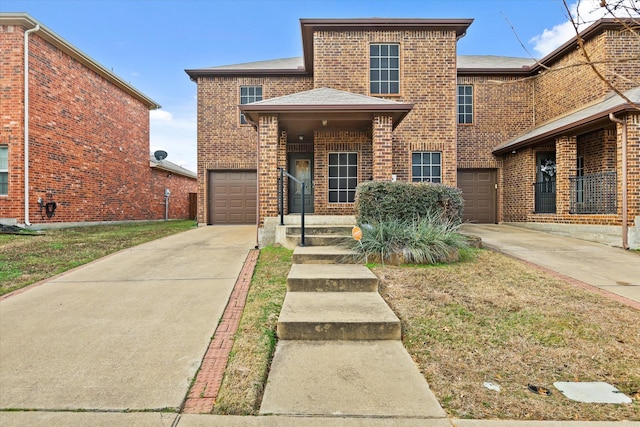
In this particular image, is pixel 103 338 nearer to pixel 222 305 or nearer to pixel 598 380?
pixel 222 305

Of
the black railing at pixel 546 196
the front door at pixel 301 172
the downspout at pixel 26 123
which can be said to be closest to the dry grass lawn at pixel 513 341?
the front door at pixel 301 172

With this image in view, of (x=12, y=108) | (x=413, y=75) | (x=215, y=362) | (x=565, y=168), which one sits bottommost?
(x=215, y=362)

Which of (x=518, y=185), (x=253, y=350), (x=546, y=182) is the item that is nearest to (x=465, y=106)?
(x=518, y=185)

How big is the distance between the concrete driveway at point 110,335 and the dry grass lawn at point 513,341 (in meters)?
1.92

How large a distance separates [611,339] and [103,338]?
14.9ft

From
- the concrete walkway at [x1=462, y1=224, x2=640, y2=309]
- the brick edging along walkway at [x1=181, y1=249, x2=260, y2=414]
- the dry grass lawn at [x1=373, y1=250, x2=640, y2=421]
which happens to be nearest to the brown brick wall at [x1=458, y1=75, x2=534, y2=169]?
the concrete walkway at [x1=462, y1=224, x2=640, y2=309]

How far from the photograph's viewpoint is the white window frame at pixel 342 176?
32.3ft

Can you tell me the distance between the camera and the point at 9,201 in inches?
396

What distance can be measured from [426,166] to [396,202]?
15.4 feet

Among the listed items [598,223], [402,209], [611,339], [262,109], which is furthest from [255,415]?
[598,223]

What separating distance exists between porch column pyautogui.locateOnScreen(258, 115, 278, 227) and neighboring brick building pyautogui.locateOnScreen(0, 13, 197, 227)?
25.6 feet

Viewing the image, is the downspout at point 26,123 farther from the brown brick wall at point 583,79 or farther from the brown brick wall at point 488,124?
the brown brick wall at point 583,79

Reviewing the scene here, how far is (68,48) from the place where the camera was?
11492 mm

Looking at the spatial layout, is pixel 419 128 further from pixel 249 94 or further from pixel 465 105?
pixel 249 94
